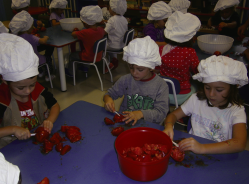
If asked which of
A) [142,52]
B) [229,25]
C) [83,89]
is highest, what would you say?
[142,52]

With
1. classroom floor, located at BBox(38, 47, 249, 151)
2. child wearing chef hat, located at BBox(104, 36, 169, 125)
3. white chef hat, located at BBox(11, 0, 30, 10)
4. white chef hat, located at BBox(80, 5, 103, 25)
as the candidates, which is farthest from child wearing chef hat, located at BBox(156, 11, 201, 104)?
white chef hat, located at BBox(11, 0, 30, 10)

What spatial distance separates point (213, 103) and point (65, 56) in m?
4.48

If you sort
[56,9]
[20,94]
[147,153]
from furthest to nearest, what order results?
[56,9] < [20,94] < [147,153]

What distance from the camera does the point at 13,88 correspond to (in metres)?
1.43

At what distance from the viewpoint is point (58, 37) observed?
3686 millimetres

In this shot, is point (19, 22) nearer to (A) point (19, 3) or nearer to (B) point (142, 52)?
(A) point (19, 3)

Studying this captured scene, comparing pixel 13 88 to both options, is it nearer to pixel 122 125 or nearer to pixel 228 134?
pixel 122 125

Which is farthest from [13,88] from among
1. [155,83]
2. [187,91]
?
[187,91]

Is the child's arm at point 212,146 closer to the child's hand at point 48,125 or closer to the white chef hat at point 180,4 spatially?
the child's hand at point 48,125

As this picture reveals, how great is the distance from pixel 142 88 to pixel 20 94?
922mm

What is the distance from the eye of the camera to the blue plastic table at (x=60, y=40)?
3371 mm

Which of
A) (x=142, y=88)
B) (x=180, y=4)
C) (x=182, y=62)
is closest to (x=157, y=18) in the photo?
(x=180, y=4)

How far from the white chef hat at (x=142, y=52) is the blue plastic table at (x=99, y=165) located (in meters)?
0.60

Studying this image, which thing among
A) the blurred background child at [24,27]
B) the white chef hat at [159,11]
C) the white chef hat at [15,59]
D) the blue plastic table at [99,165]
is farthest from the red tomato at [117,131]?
the white chef hat at [159,11]
